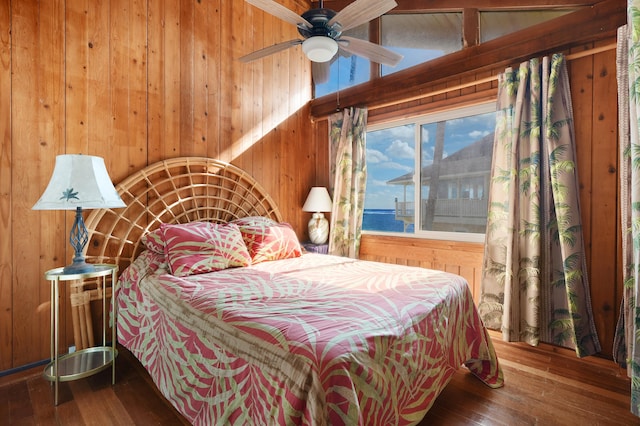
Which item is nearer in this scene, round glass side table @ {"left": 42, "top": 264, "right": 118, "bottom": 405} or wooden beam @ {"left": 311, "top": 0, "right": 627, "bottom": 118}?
round glass side table @ {"left": 42, "top": 264, "right": 118, "bottom": 405}

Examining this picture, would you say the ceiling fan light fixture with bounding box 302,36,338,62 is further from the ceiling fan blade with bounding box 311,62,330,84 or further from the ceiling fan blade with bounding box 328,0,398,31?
the ceiling fan blade with bounding box 311,62,330,84

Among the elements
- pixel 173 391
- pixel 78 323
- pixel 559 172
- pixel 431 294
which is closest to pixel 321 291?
pixel 431 294

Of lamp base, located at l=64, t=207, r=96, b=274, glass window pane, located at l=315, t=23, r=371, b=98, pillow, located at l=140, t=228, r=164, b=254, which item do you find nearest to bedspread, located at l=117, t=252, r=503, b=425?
pillow, located at l=140, t=228, r=164, b=254

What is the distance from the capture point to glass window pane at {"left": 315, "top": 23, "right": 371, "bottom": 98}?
3.64 metres

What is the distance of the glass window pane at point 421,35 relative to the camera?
9.96 ft

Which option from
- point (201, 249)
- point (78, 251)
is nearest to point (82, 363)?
point (78, 251)

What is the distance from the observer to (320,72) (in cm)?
401

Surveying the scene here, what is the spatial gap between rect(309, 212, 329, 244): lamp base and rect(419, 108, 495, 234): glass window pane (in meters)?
1.07

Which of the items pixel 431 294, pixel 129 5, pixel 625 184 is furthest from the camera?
pixel 129 5

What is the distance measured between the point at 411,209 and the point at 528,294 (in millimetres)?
1306

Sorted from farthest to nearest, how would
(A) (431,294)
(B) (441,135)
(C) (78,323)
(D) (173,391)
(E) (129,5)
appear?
(B) (441,135)
(E) (129,5)
(C) (78,323)
(A) (431,294)
(D) (173,391)

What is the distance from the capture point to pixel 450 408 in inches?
68.5

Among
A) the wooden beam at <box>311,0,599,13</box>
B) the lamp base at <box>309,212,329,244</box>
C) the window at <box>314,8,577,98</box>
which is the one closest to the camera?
the wooden beam at <box>311,0,599,13</box>

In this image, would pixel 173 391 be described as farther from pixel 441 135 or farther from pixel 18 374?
pixel 441 135
